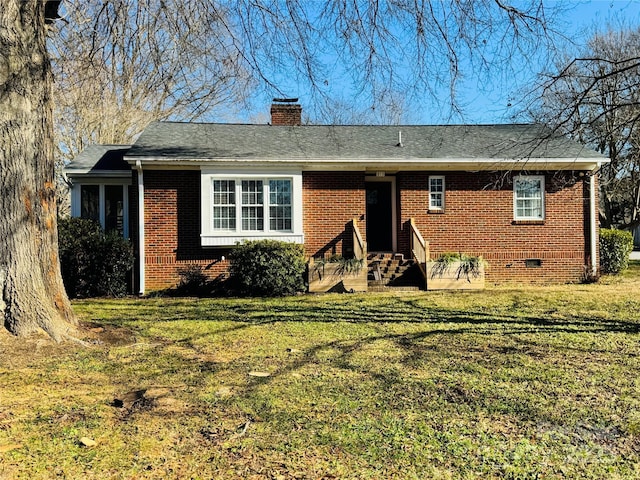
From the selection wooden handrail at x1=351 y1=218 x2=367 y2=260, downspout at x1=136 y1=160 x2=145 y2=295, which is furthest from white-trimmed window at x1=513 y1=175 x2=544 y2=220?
downspout at x1=136 y1=160 x2=145 y2=295

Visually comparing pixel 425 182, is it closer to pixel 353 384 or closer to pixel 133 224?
pixel 133 224

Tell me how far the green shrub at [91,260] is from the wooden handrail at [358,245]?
572 cm

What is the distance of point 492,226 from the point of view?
1396 centimetres

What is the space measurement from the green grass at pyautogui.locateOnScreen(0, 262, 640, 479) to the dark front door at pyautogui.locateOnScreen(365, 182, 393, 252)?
700 centimetres

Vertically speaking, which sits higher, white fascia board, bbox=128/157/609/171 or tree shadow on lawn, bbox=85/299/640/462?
white fascia board, bbox=128/157/609/171

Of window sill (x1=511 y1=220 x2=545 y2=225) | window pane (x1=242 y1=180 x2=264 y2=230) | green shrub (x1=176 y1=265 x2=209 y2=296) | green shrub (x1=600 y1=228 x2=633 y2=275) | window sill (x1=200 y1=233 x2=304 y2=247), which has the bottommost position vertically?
green shrub (x1=176 y1=265 x2=209 y2=296)

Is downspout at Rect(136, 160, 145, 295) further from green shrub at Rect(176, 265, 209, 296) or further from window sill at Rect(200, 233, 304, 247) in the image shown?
window sill at Rect(200, 233, 304, 247)

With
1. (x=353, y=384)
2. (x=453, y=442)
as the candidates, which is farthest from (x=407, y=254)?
(x=453, y=442)

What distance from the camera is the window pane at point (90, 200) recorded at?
14.1m

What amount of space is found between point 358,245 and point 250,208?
303cm

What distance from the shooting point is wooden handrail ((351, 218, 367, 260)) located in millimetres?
12648

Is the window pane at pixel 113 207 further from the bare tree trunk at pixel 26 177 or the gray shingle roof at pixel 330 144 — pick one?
the bare tree trunk at pixel 26 177

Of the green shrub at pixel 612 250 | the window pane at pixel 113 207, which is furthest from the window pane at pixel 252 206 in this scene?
the green shrub at pixel 612 250

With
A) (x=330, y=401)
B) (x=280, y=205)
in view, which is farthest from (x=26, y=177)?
(x=280, y=205)
